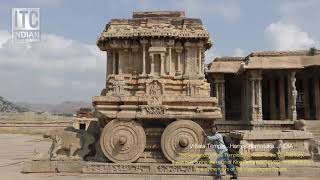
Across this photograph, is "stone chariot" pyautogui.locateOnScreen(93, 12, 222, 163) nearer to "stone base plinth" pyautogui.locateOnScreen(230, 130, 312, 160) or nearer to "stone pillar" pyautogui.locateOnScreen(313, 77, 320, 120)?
"stone base plinth" pyautogui.locateOnScreen(230, 130, 312, 160)

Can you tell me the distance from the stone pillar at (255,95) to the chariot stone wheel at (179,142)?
16.8 meters

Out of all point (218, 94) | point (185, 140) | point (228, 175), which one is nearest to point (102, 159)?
point (185, 140)

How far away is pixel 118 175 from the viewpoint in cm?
1212

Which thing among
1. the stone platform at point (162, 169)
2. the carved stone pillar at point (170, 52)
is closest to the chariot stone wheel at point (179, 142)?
the stone platform at point (162, 169)

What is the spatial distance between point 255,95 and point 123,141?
18.6 meters

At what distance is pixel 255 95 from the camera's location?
29016 millimetres

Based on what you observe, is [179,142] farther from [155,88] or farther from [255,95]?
[255,95]

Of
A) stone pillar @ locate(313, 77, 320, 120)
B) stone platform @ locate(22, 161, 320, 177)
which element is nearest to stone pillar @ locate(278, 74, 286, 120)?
Result: stone pillar @ locate(313, 77, 320, 120)

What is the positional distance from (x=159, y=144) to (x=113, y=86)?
326cm

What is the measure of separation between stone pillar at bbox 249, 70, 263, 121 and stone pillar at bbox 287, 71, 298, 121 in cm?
227

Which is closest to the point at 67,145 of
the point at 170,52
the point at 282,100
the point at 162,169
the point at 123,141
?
the point at 123,141

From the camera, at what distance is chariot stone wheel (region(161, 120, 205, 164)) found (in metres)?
12.5

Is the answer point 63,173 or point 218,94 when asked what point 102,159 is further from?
point 218,94

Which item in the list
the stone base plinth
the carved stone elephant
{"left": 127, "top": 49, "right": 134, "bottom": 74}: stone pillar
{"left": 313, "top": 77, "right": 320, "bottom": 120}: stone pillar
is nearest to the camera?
the stone base plinth
